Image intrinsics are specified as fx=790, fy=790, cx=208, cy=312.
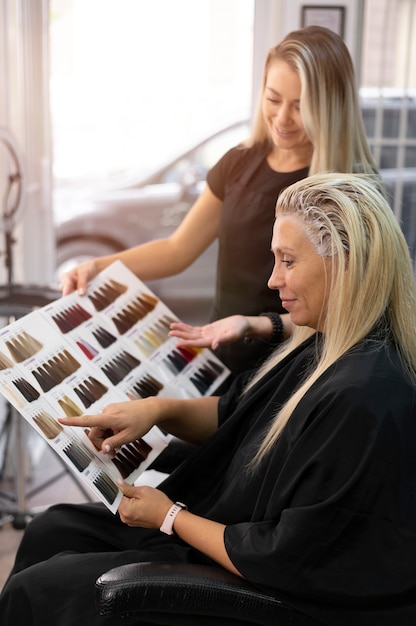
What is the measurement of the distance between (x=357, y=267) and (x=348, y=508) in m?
0.38

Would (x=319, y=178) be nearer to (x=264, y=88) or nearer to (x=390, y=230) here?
(x=390, y=230)

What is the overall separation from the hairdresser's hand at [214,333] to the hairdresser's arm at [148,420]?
127mm

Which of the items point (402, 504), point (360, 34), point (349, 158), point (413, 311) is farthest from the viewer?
point (360, 34)

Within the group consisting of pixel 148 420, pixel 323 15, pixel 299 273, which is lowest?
pixel 148 420

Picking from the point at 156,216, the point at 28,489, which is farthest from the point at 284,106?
the point at 156,216

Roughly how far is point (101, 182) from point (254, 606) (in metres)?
3.96

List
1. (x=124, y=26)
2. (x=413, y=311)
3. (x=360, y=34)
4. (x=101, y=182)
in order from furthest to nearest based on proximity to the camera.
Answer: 1. (x=101, y=182)
2. (x=124, y=26)
3. (x=360, y=34)
4. (x=413, y=311)

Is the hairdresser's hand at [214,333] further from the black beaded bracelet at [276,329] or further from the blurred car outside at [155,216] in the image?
the blurred car outside at [155,216]

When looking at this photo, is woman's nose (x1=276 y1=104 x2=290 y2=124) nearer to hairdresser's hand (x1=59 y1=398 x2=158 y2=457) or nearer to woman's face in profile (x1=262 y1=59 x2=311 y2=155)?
woman's face in profile (x1=262 y1=59 x2=311 y2=155)

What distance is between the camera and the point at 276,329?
185cm

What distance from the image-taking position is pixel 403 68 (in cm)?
333

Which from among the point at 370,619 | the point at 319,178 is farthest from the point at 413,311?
the point at 370,619

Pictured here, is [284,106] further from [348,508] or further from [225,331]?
[348,508]

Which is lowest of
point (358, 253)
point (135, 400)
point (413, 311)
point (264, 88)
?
point (135, 400)
